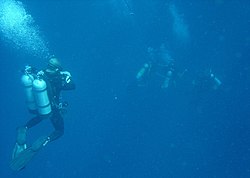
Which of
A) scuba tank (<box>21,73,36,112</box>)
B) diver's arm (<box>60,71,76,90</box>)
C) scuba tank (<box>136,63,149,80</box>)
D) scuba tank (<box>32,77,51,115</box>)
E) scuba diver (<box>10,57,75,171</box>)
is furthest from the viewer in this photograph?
scuba tank (<box>136,63,149,80</box>)

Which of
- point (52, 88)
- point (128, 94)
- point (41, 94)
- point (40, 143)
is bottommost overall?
point (128, 94)

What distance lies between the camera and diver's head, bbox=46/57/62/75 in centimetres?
703

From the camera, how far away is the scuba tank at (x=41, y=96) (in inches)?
266

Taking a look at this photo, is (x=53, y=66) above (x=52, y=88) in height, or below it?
above

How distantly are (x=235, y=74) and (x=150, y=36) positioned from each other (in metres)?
6.31

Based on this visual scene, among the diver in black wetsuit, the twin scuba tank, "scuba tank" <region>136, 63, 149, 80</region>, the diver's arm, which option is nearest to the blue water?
"scuba tank" <region>136, 63, 149, 80</region>

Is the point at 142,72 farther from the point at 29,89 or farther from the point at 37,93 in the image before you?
the point at 37,93

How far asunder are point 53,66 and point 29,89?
73 centimetres

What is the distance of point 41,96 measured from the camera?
6.88m

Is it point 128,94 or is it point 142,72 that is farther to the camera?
point 128,94

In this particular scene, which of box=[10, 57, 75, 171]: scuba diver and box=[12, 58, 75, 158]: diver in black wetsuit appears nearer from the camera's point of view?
box=[10, 57, 75, 171]: scuba diver

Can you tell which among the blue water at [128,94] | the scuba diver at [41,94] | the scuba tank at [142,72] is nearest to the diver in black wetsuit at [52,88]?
the scuba diver at [41,94]

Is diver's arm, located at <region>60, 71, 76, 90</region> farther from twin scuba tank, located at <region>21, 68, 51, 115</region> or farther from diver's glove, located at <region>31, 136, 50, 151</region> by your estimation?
diver's glove, located at <region>31, 136, 50, 151</region>

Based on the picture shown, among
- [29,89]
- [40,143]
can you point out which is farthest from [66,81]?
[40,143]
